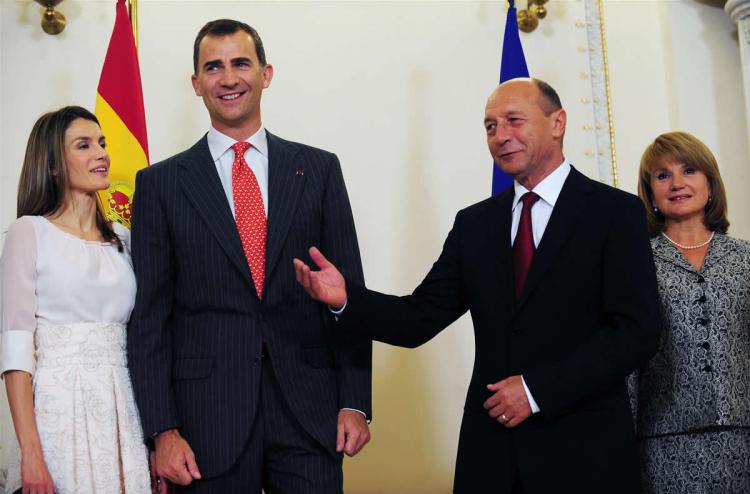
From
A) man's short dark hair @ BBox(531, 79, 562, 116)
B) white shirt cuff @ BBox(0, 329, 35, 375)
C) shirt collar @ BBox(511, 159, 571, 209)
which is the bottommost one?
white shirt cuff @ BBox(0, 329, 35, 375)

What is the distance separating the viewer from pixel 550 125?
2352 mm

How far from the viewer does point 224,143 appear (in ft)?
7.94

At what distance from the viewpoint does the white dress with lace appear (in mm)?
2211

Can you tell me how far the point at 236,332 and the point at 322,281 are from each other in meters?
0.25

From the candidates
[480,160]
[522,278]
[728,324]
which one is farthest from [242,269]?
[480,160]

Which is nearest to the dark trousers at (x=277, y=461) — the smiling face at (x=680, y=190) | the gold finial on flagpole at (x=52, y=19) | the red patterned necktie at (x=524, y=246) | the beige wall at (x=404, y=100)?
the red patterned necktie at (x=524, y=246)

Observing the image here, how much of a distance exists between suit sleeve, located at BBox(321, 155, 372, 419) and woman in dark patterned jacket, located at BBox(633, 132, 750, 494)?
2.86 ft

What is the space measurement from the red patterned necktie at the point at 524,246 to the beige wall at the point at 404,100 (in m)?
1.75

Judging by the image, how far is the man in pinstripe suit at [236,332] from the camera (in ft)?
7.14

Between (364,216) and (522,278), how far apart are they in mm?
1885

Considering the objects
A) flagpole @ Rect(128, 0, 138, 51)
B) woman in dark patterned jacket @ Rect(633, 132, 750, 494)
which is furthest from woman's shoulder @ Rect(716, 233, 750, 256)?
flagpole @ Rect(128, 0, 138, 51)

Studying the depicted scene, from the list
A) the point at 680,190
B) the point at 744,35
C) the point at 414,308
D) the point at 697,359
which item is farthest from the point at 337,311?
the point at 744,35

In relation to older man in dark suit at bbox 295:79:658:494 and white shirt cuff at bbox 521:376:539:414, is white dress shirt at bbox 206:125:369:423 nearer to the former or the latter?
older man in dark suit at bbox 295:79:658:494

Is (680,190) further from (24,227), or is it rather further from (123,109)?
(123,109)
